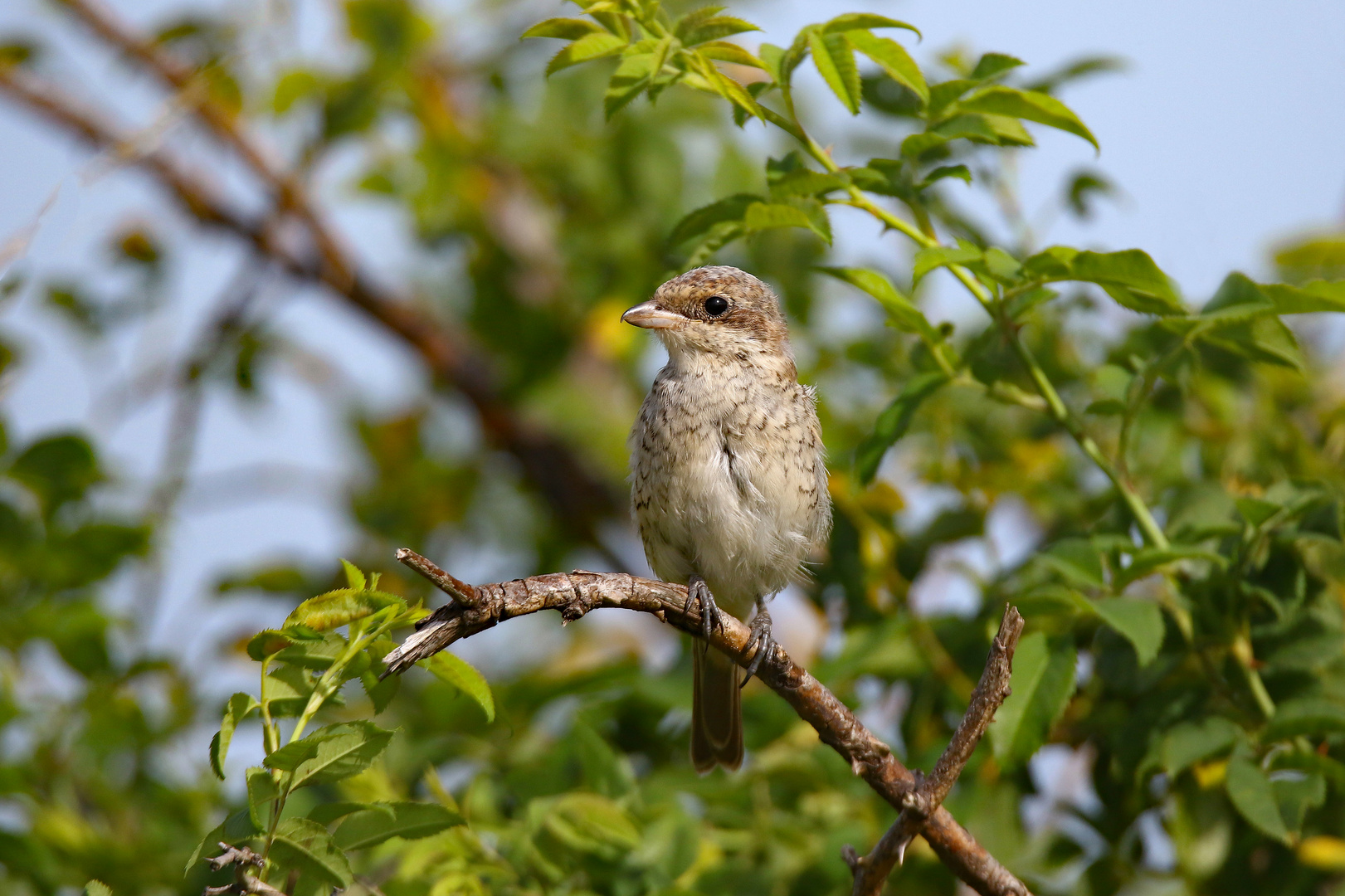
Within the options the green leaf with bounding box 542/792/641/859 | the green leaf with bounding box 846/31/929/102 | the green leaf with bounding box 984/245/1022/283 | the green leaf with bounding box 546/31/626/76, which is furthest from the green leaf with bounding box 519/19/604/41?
the green leaf with bounding box 542/792/641/859

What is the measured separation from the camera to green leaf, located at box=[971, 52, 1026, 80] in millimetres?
2684

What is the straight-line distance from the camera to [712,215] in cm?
279

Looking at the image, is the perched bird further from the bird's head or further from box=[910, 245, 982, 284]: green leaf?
box=[910, 245, 982, 284]: green leaf

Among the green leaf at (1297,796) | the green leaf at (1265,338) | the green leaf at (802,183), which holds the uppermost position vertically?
the green leaf at (802,183)

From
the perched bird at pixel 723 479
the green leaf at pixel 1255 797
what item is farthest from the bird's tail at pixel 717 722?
the green leaf at pixel 1255 797

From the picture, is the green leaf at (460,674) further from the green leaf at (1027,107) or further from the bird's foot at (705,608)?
the green leaf at (1027,107)

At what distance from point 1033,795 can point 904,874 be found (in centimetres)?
44

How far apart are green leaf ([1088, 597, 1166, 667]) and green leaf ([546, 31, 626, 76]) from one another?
5.09ft

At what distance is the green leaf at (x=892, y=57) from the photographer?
2600 mm

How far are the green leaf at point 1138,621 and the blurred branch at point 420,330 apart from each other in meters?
2.85

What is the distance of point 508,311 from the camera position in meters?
5.59

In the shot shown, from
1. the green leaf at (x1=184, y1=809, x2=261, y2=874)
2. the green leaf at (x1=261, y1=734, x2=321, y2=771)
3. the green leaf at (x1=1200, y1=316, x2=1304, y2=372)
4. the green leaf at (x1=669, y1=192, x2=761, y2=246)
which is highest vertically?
the green leaf at (x1=669, y1=192, x2=761, y2=246)

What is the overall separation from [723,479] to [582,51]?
1.59m

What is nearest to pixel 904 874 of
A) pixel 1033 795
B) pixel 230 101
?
pixel 1033 795
